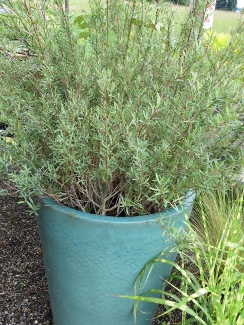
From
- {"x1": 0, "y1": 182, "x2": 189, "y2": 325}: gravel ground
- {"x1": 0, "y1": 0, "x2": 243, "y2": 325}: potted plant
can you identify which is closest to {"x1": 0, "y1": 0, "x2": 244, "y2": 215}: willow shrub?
{"x1": 0, "y1": 0, "x2": 243, "y2": 325}: potted plant

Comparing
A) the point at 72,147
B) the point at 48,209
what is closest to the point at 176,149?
the point at 72,147

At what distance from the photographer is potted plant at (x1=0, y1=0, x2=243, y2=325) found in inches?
38.7

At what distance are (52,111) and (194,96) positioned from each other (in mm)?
396

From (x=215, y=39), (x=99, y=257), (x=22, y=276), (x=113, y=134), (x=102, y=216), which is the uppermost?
(x=215, y=39)

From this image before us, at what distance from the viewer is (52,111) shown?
1.07 metres

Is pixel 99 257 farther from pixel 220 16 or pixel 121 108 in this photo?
pixel 220 16

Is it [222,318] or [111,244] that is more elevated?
[111,244]

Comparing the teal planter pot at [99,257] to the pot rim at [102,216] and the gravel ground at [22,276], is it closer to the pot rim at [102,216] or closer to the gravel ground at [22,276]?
the pot rim at [102,216]

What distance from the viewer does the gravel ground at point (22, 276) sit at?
1.57m

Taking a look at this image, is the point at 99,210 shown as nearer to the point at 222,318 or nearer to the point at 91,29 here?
the point at 222,318

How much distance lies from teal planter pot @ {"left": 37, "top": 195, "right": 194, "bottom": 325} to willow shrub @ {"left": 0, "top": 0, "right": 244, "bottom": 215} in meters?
0.06

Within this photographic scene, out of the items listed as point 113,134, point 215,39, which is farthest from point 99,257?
point 215,39

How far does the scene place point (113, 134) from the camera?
952 millimetres

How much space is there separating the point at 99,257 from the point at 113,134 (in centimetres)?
38
